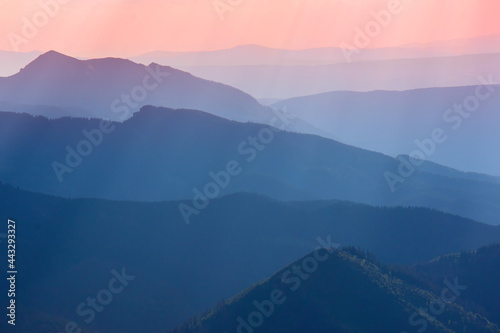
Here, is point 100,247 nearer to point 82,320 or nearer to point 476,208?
point 82,320

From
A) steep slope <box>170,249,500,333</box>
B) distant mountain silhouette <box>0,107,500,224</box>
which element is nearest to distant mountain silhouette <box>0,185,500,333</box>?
steep slope <box>170,249,500,333</box>

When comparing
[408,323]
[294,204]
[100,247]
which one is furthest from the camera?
[294,204]

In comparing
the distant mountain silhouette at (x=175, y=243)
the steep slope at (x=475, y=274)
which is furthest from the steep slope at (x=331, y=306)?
the distant mountain silhouette at (x=175, y=243)

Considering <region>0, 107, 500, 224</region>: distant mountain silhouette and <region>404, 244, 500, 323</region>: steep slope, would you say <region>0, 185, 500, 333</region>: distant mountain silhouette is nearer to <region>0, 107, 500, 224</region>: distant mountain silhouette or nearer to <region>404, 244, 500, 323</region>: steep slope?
<region>404, 244, 500, 323</region>: steep slope

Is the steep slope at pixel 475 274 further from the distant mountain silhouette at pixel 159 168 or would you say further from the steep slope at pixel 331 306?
the distant mountain silhouette at pixel 159 168

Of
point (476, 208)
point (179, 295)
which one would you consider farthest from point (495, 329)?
point (476, 208)
